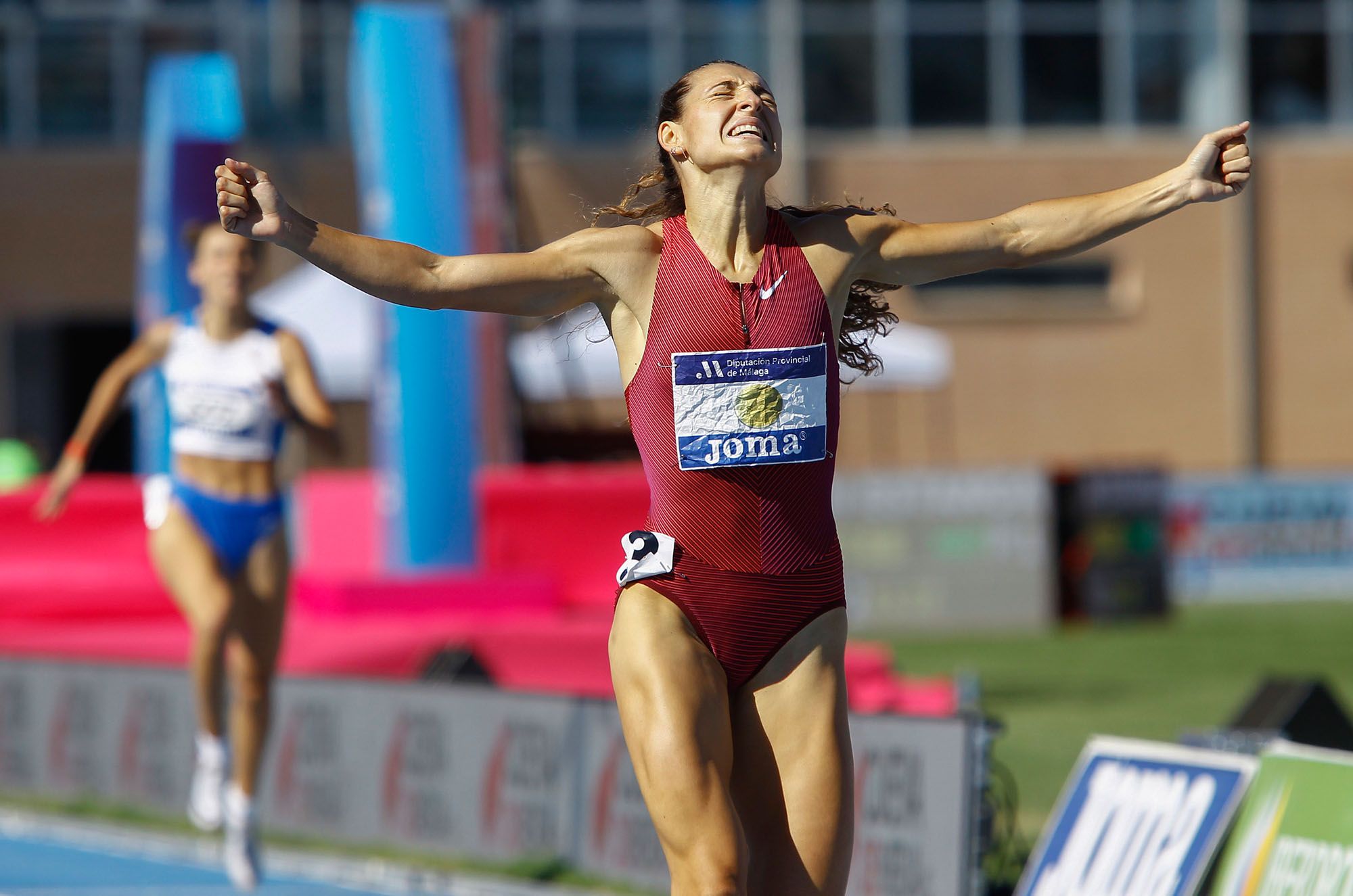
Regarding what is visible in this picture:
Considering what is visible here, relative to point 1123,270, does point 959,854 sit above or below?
below

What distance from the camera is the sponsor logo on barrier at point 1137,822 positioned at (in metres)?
6.06

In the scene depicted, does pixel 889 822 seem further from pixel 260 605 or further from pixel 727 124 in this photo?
pixel 727 124

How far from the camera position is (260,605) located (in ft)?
25.8

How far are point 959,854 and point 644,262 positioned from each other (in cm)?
319

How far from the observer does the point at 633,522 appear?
13.5 metres

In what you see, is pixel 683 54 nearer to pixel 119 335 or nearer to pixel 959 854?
pixel 119 335

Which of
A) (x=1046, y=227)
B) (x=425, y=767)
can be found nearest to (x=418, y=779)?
(x=425, y=767)

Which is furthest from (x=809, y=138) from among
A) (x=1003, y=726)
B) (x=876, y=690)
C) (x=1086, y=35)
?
(x=1003, y=726)

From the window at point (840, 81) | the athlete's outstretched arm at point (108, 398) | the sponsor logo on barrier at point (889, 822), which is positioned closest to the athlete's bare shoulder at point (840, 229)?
the sponsor logo on barrier at point (889, 822)

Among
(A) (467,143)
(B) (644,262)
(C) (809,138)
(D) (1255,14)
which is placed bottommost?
(B) (644,262)

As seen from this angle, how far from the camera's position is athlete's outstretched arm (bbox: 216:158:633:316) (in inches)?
157

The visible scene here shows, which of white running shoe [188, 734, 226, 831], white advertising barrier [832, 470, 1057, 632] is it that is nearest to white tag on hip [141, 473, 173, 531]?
white running shoe [188, 734, 226, 831]

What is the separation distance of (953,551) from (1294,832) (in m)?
16.1

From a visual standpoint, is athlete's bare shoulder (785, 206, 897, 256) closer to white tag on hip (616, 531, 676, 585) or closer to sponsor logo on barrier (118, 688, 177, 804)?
white tag on hip (616, 531, 676, 585)
